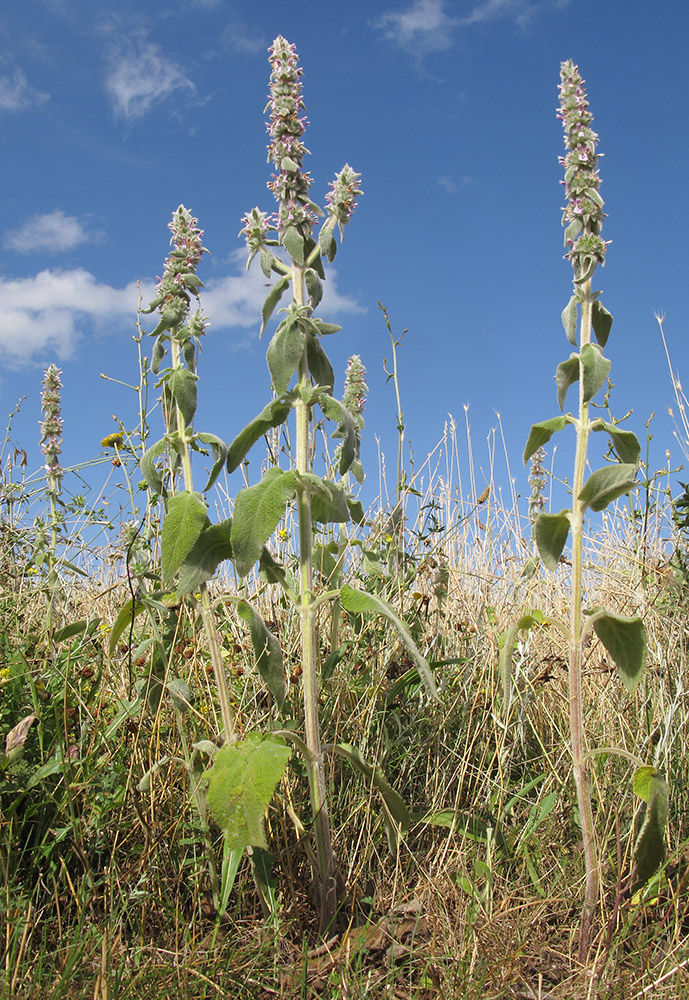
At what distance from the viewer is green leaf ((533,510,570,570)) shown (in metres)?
2.12

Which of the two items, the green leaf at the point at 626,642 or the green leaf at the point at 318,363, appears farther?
the green leaf at the point at 318,363

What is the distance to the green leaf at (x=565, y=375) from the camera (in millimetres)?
2180

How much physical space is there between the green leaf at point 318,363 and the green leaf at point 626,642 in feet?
3.33

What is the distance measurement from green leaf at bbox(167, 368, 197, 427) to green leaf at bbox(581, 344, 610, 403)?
1174 millimetres

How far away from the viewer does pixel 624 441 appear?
6.90 ft

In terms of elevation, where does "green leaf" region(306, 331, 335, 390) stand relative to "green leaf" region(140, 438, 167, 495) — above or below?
above

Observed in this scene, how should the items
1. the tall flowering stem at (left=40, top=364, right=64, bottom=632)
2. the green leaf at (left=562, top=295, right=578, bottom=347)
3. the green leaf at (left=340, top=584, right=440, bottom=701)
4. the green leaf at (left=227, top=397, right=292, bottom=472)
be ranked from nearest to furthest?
the green leaf at (left=340, top=584, right=440, bottom=701), the green leaf at (left=227, top=397, right=292, bottom=472), the green leaf at (left=562, top=295, right=578, bottom=347), the tall flowering stem at (left=40, top=364, right=64, bottom=632)

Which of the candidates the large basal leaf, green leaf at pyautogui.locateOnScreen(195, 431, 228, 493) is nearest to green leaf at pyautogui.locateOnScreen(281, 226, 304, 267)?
green leaf at pyautogui.locateOnScreen(195, 431, 228, 493)

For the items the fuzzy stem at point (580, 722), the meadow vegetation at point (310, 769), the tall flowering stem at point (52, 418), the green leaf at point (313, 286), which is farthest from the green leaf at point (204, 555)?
the tall flowering stem at point (52, 418)

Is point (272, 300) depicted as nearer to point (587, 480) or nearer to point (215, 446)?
point (215, 446)

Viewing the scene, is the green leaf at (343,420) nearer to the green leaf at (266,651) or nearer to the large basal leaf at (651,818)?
the green leaf at (266,651)

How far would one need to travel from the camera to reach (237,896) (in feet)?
7.32

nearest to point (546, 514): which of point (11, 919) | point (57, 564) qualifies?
point (11, 919)

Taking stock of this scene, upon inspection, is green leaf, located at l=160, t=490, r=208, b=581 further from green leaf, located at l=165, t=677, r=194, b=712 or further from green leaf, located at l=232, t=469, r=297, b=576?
green leaf, located at l=165, t=677, r=194, b=712
